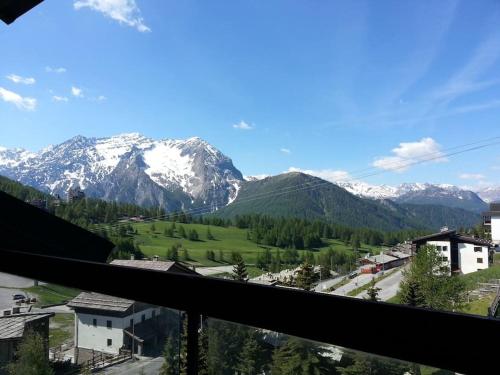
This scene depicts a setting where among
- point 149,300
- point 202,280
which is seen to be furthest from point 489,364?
point 149,300

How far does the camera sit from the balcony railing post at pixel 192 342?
0.91 metres

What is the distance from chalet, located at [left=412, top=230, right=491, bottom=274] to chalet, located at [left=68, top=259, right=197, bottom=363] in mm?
59395

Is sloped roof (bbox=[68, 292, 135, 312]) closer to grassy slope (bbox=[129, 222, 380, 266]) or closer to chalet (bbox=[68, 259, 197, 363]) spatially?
chalet (bbox=[68, 259, 197, 363])

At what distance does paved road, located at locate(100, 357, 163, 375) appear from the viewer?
41.3 inches

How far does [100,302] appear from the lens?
→ 1.27m

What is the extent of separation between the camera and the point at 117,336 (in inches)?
48.2

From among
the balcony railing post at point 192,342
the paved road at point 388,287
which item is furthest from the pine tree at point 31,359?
the paved road at point 388,287

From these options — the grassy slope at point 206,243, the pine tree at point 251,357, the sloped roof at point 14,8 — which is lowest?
the grassy slope at point 206,243

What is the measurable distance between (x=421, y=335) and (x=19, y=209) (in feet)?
7.13

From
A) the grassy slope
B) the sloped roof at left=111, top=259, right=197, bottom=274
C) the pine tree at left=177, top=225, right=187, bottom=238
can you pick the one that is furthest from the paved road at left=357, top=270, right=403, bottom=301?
A: the pine tree at left=177, top=225, right=187, bottom=238

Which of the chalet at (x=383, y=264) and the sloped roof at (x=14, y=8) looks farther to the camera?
the chalet at (x=383, y=264)

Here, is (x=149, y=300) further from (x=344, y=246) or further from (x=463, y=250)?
(x=344, y=246)

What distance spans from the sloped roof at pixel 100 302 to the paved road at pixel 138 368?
0.47 feet

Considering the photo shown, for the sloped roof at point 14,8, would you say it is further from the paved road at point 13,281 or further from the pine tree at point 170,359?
the pine tree at point 170,359
